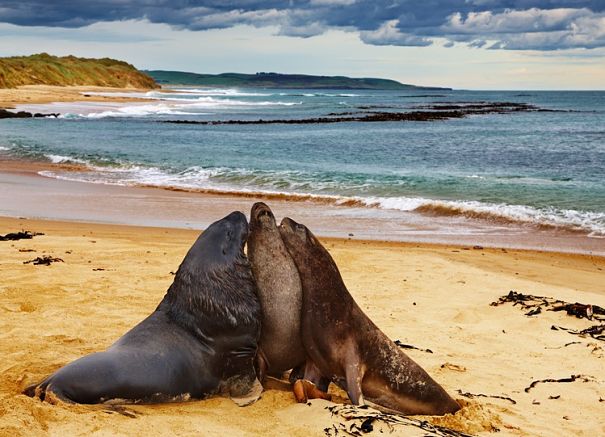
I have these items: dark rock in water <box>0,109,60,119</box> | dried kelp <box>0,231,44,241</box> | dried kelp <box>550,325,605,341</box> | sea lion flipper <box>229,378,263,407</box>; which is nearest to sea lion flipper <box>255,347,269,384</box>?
sea lion flipper <box>229,378,263,407</box>

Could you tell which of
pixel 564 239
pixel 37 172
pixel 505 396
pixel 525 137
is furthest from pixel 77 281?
pixel 525 137

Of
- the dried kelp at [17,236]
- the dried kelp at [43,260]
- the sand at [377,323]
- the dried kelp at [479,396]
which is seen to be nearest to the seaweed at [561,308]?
the sand at [377,323]

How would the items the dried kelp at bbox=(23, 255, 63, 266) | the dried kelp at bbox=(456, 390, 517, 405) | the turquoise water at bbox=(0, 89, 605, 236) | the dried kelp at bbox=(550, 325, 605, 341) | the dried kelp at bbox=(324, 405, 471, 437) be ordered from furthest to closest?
the turquoise water at bbox=(0, 89, 605, 236), the dried kelp at bbox=(23, 255, 63, 266), the dried kelp at bbox=(550, 325, 605, 341), the dried kelp at bbox=(456, 390, 517, 405), the dried kelp at bbox=(324, 405, 471, 437)

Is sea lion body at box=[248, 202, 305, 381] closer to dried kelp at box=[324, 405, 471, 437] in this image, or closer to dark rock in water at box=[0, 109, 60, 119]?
dried kelp at box=[324, 405, 471, 437]

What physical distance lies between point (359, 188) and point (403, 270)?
10.2 metres

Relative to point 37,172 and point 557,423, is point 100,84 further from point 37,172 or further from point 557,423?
point 557,423

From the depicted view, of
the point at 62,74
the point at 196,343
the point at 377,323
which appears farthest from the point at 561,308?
the point at 62,74

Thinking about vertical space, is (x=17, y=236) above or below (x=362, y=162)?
below

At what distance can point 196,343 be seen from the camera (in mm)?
5168

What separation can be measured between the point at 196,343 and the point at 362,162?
75.6 ft

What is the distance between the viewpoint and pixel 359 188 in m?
Answer: 20.5

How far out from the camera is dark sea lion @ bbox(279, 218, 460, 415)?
5.49m

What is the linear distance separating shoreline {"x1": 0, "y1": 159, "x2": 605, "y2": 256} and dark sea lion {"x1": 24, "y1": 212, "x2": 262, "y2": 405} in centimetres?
832

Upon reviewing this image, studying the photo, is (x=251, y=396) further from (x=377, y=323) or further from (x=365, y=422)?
(x=377, y=323)
